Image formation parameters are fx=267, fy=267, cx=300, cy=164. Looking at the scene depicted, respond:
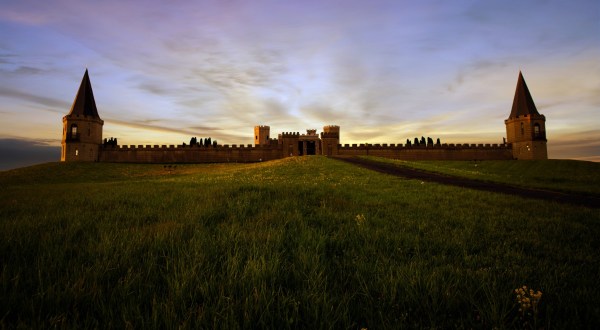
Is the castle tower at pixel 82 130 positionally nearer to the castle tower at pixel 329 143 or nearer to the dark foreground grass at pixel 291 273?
the castle tower at pixel 329 143

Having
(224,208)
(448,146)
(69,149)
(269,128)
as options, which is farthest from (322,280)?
(269,128)

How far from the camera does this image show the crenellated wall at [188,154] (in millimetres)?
61156

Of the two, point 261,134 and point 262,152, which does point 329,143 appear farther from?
point 261,134

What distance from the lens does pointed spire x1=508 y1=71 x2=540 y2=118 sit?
64.5m

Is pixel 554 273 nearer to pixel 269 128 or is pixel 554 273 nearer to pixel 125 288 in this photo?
pixel 125 288

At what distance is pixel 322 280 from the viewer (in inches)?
111

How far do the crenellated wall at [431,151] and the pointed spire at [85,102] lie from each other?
189 feet

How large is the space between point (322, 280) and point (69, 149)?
235 feet

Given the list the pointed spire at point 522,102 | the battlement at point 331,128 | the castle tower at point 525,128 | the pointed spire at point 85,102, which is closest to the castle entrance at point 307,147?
the battlement at point 331,128

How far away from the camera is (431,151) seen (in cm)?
6950

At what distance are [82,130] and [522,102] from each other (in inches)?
4010

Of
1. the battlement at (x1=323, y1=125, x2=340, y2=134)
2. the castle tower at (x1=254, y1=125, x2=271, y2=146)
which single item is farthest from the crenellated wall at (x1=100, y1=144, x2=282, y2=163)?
the castle tower at (x1=254, y1=125, x2=271, y2=146)

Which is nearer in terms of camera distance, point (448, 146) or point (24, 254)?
point (24, 254)

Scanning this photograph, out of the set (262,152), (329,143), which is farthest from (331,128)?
Result: (262,152)
